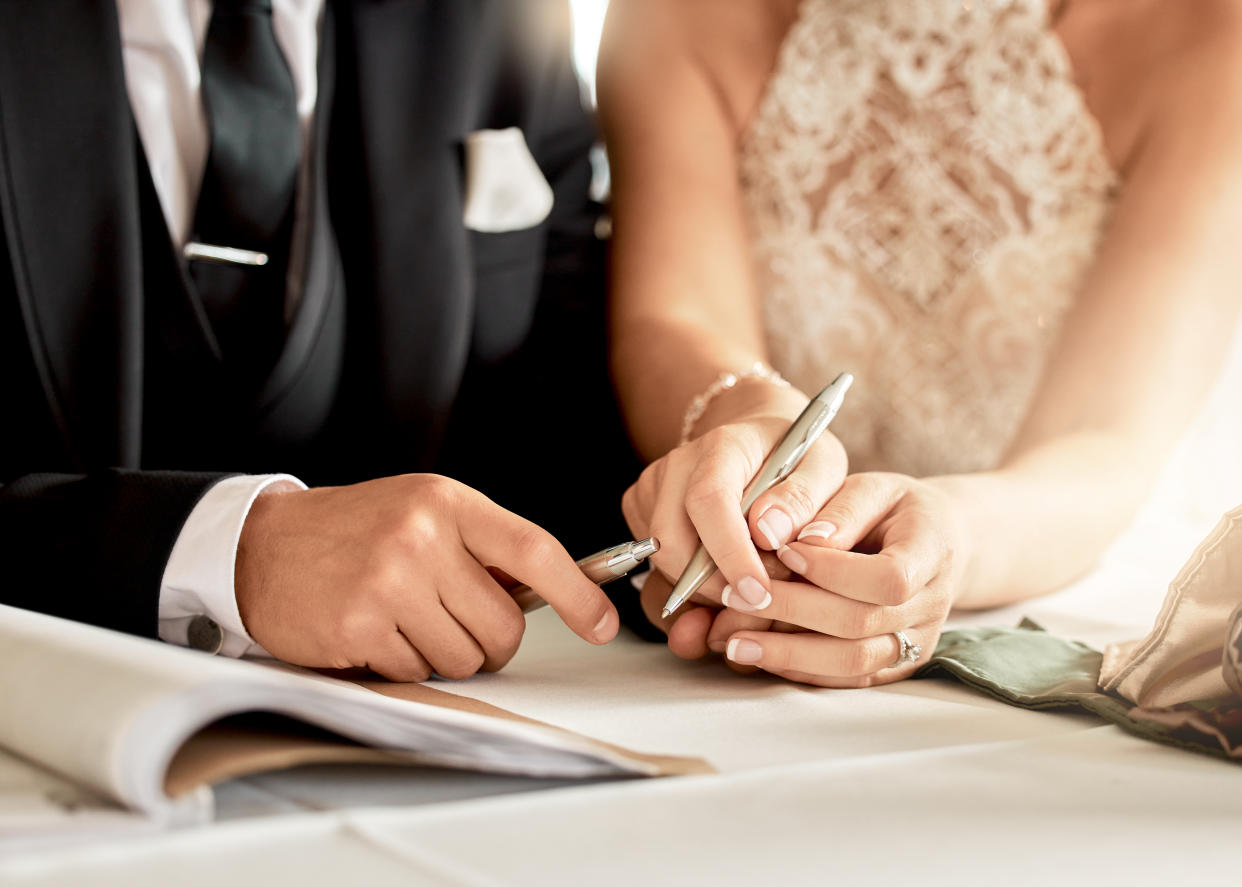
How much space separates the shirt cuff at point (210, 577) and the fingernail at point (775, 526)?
0.33 metres

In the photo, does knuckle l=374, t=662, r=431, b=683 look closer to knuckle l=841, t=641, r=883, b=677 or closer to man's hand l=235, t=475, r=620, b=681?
man's hand l=235, t=475, r=620, b=681

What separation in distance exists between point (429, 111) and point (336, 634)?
706 mm

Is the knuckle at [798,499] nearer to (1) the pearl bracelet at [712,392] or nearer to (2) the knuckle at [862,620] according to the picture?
(2) the knuckle at [862,620]

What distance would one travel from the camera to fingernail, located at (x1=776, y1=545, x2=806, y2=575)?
662mm

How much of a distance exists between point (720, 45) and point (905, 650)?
36.0 inches

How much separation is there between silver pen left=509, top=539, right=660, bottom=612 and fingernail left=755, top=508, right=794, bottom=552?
0.23ft

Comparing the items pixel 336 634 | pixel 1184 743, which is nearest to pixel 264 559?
pixel 336 634

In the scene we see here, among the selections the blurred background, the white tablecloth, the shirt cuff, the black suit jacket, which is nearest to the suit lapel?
the black suit jacket

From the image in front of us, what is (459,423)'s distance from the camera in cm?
124

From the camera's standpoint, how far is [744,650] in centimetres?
67

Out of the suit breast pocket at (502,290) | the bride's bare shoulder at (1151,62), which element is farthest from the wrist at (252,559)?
the bride's bare shoulder at (1151,62)

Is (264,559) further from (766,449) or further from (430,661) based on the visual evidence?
(766,449)

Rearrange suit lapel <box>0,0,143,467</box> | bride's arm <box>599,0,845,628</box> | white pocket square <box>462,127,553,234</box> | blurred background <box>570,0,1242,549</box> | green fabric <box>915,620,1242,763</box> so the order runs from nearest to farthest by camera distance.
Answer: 1. green fabric <box>915,620,1242,763</box>
2. suit lapel <box>0,0,143,467</box>
3. bride's arm <box>599,0,845,628</box>
4. white pocket square <box>462,127,553,234</box>
5. blurred background <box>570,0,1242,549</box>

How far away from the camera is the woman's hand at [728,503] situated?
0.66 meters
